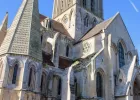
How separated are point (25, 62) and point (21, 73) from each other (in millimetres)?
944

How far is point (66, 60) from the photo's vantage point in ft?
84.6

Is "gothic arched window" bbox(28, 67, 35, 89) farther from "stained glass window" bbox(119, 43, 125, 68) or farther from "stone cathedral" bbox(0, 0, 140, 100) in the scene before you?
"stained glass window" bbox(119, 43, 125, 68)

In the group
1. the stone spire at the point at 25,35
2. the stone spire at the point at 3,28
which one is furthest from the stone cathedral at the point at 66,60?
the stone spire at the point at 3,28

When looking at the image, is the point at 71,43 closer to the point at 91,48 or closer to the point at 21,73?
the point at 91,48

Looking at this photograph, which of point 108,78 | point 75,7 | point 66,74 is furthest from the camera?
point 75,7

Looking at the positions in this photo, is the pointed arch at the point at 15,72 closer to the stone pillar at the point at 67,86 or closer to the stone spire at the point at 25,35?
the stone spire at the point at 25,35

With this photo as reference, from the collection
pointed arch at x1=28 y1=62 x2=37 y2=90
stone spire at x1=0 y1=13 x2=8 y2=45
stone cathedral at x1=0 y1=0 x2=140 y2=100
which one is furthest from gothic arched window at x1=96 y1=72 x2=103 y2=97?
stone spire at x1=0 y1=13 x2=8 y2=45

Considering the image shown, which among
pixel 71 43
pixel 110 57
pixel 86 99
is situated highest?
pixel 71 43

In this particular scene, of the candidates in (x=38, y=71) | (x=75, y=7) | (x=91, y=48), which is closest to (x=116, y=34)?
(x=91, y=48)

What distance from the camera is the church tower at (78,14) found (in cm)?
3044

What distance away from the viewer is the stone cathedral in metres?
17.4

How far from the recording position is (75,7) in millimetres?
31469

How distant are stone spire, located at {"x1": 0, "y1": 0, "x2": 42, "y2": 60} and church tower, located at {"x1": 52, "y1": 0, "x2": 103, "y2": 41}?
1010 centimetres

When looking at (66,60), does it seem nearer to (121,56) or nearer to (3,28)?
(121,56)
